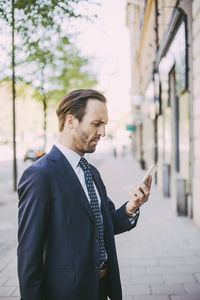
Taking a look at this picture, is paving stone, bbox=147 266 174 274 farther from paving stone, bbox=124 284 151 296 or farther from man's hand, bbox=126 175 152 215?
man's hand, bbox=126 175 152 215

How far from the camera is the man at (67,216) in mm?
1672

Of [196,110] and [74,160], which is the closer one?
[74,160]

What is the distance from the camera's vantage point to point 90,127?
1860 mm

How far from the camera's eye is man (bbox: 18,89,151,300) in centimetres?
167

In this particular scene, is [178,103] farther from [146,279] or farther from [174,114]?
[146,279]

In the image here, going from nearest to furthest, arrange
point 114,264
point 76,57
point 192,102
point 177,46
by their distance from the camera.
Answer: point 114,264
point 192,102
point 177,46
point 76,57

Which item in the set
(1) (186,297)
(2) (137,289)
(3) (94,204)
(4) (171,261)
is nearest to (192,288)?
(1) (186,297)

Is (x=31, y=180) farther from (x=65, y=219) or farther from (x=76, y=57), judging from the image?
(x=76, y=57)

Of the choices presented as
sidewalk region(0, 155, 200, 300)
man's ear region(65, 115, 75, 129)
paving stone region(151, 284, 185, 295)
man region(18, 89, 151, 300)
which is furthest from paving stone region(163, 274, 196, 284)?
man's ear region(65, 115, 75, 129)

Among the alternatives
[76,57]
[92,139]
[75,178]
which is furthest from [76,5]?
[76,57]

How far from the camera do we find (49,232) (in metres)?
1.76

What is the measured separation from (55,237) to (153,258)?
10.8 feet

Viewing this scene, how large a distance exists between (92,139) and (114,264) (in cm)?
85

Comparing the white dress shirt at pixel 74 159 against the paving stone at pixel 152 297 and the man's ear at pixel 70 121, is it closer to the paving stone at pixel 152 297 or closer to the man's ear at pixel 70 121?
the man's ear at pixel 70 121
